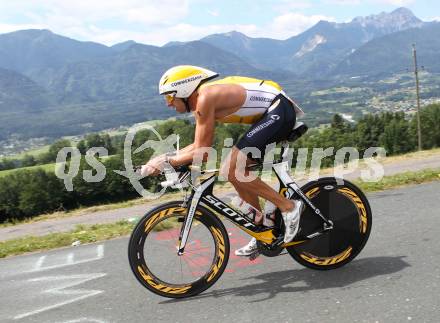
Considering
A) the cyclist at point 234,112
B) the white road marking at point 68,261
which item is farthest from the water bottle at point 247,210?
the white road marking at point 68,261

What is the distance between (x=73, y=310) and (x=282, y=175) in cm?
238

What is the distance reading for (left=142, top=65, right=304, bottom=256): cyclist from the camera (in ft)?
14.1

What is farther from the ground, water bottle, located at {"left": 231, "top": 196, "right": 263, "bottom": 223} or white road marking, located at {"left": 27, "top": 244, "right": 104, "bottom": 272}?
water bottle, located at {"left": 231, "top": 196, "right": 263, "bottom": 223}

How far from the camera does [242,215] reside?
15.6ft

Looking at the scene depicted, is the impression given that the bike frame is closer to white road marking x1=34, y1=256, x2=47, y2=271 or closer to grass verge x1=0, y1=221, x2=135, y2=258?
white road marking x1=34, y1=256, x2=47, y2=271

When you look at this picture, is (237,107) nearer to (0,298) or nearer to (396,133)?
(0,298)

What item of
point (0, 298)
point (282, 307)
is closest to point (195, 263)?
point (282, 307)

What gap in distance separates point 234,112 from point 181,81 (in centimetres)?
57

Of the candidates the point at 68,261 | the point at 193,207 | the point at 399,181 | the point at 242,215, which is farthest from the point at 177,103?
the point at 399,181

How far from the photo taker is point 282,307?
4125 mm

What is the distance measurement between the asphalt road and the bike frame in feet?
1.48

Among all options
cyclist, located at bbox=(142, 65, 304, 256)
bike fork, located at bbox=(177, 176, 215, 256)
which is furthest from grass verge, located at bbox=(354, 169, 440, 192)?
bike fork, located at bbox=(177, 176, 215, 256)

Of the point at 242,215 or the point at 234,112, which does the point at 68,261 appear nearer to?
the point at 242,215

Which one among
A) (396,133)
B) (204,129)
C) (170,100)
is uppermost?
(170,100)
